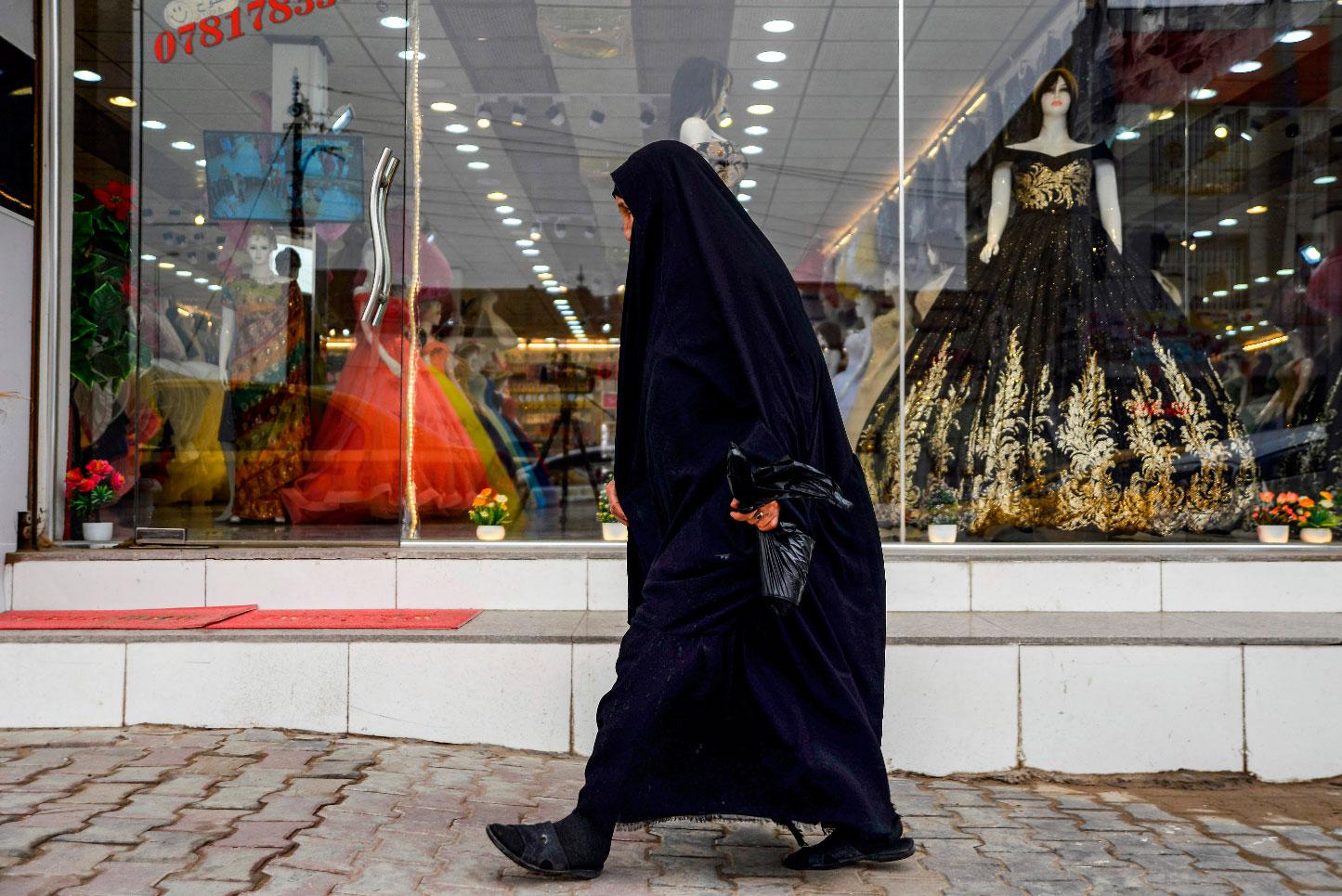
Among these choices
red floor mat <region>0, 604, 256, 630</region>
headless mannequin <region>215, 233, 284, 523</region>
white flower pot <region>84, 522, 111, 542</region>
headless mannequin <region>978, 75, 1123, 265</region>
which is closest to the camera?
red floor mat <region>0, 604, 256, 630</region>

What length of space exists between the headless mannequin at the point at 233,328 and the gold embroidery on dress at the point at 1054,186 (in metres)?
3.84

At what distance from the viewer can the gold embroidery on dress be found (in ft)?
19.8

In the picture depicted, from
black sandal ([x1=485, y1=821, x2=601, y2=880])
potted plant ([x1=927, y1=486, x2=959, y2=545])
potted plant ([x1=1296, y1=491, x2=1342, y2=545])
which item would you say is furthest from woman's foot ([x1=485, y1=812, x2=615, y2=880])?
potted plant ([x1=1296, y1=491, x2=1342, y2=545])

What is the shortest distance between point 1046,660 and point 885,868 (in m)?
1.31

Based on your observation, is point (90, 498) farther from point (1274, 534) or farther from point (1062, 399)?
point (1274, 534)

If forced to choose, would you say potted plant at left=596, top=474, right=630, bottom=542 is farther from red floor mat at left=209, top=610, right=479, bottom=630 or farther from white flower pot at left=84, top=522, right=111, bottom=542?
white flower pot at left=84, top=522, right=111, bottom=542

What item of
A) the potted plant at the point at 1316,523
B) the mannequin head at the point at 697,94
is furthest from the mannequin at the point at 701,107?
the potted plant at the point at 1316,523

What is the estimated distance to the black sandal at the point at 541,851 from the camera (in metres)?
2.55

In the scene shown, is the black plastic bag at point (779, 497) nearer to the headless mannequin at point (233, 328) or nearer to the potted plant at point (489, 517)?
the potted plant at point (489, 517)

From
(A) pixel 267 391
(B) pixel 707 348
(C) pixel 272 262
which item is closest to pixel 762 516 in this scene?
(B) pixel 707 348

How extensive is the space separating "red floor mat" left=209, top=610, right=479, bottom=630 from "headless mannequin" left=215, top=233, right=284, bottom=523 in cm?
137

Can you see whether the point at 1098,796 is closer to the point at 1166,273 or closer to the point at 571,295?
the point at 1166,273

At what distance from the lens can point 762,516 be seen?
8.10 ft

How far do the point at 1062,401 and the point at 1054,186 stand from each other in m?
1.14
